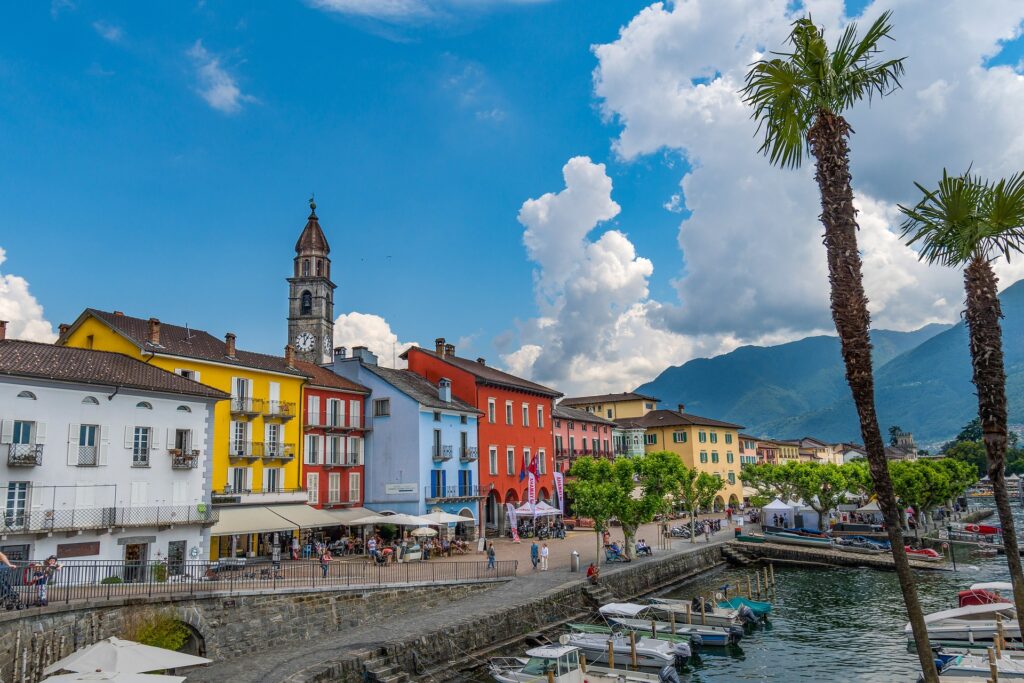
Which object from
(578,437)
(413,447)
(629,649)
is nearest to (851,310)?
(629,649)

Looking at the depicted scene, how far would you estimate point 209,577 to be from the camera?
2700 centimetres

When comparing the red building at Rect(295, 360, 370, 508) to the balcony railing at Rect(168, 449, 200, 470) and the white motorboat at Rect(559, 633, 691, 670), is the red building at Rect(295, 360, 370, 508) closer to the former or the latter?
the balcony railing at Rect(168, 449, 200, 470)

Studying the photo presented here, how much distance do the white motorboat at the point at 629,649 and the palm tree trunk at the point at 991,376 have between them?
53.6 feet

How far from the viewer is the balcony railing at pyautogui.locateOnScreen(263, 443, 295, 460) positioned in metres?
40.9

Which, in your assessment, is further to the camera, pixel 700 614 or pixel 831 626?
pixel 831 626

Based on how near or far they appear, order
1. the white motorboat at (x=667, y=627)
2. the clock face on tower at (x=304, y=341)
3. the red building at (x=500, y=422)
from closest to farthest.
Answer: the white motorboat at (x=667, y=627), the red building at (x=500, y=422), the clock face on tower at (x=304, y=341)

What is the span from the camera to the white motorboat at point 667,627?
30.9 metres

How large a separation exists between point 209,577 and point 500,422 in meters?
32.6

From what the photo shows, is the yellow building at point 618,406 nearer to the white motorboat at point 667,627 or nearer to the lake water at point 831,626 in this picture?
the lake water at point 831,626

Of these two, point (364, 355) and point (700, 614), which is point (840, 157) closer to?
point (700, 614)

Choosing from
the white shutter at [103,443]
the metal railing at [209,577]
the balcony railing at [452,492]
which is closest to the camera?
the metal railing at [209,577]

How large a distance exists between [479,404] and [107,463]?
29594 millimetres

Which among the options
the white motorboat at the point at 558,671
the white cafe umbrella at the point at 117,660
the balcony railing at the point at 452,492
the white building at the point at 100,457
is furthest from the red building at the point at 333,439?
the white cafe umbrella at the point at 117,660

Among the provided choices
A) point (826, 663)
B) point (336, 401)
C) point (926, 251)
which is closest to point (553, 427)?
point (336, 401)
